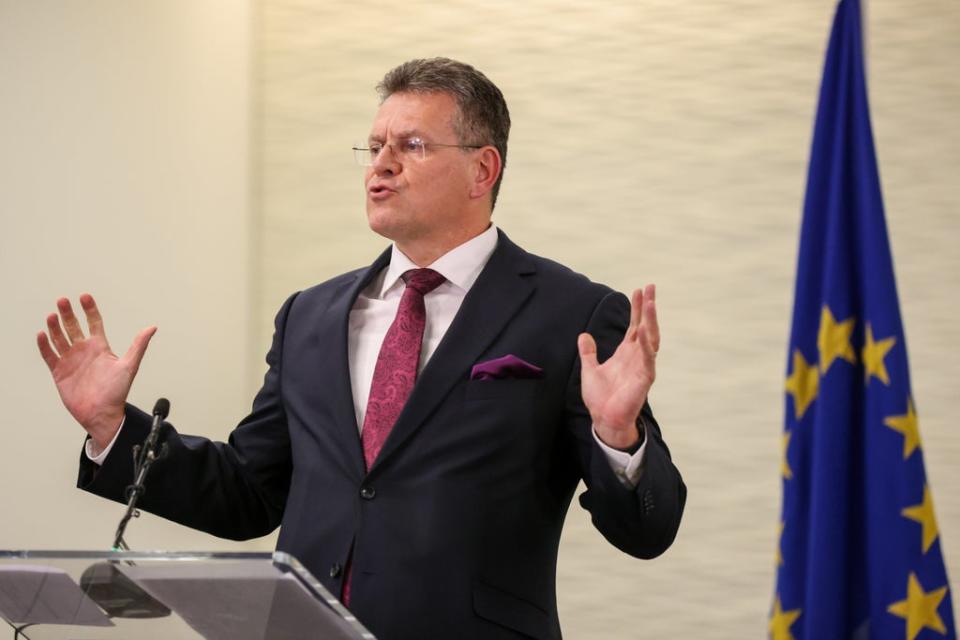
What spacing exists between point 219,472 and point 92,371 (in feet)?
1.01

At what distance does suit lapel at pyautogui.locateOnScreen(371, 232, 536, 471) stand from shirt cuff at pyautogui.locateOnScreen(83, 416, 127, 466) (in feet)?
1.53

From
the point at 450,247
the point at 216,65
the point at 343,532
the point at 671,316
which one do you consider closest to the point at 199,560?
the point at 343,532

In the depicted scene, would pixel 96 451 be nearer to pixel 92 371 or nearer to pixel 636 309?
pixel 92 371

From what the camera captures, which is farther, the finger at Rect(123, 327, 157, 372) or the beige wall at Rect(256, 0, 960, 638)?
the beige wall at Rect(256, 0, 960, 638)

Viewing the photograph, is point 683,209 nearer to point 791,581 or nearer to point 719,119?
point 719,119

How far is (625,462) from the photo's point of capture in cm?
207

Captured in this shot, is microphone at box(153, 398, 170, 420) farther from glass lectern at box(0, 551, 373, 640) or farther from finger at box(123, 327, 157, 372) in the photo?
glass lectern at box(0, 551, 373, 640)

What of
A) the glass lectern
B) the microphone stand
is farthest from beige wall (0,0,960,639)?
the glass lectern

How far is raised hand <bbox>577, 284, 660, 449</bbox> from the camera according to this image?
1.99 meters

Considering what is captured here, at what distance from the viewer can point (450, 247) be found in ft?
8.00

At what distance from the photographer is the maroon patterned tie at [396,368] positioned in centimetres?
224

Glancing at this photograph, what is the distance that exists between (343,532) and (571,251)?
173 centimetres

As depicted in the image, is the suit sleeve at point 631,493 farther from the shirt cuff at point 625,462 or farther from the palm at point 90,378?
the palm at point 90,378

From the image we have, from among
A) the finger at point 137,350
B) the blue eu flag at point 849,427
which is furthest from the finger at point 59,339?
the blue eu flag at point 849,427
